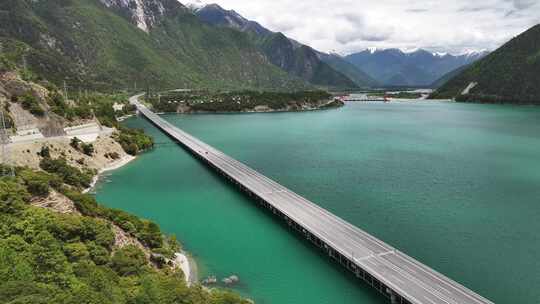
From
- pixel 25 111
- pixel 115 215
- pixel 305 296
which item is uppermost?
pixel 25 111

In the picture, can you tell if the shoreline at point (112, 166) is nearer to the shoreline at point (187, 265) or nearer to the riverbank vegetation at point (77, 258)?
the riverbank vegetation at point (77, 258)

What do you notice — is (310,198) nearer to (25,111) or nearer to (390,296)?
(390,296)

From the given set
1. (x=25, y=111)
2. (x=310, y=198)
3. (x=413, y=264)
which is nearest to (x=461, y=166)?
(x=310, y=198)

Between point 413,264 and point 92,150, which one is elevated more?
point 92,150

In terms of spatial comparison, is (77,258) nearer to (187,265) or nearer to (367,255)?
(187,265)

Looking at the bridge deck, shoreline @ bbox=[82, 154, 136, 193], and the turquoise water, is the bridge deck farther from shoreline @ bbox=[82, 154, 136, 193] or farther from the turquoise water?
shoreline @ bbox=[82, 154, 136, 193]
